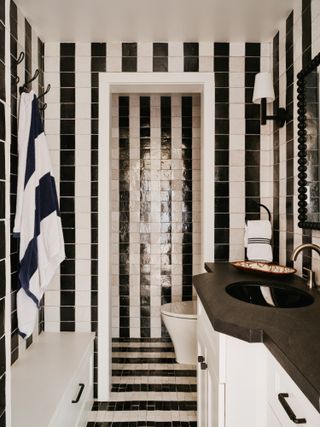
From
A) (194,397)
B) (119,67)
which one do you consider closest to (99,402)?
(194,397)

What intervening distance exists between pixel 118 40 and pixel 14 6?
2.23ft

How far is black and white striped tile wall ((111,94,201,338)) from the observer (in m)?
3.54

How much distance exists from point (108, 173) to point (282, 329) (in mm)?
1690

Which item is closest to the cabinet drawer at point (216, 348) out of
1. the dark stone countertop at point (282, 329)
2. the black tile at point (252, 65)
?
the dark stone countertop at point (282, 329)

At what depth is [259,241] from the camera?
2170mm

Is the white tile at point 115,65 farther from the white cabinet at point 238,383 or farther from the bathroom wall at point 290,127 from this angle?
the white cabinet at point 238,383

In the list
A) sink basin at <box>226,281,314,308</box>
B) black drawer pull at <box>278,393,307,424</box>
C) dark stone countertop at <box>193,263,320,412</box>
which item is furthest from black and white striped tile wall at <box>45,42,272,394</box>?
black drawer pull at <box>278,393,307,424</box>

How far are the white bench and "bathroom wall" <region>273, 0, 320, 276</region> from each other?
135 cm

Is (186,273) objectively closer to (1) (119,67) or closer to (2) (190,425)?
(2) (190,425)

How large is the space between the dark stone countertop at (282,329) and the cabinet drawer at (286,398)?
0.05m

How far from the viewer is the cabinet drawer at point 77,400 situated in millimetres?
1616

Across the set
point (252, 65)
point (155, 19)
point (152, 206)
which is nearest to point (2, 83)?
point (155, 19)

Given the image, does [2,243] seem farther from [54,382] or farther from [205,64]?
[205,64]

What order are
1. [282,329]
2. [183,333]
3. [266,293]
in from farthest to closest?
[183,333] < [266,293] < [282,329]
